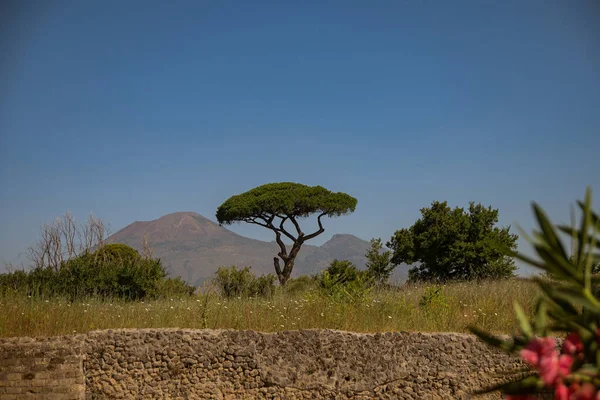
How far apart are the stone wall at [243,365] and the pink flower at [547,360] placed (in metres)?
7.18

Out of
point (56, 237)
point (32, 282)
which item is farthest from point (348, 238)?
point (32, 282)

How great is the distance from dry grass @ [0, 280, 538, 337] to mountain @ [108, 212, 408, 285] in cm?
6993

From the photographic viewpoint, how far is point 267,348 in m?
8.87

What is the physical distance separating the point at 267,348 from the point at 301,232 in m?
19.3

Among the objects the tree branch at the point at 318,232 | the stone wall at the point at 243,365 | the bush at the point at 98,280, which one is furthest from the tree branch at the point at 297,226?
the stone wall at the point at 243,365

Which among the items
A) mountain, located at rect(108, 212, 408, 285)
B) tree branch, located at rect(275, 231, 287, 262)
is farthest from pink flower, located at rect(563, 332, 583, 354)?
mountain, located at rect(108, 212, 408, 285)

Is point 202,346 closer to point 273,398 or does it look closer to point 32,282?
point 273,398

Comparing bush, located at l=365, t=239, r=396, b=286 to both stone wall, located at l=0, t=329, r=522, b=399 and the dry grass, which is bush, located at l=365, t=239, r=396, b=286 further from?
stone wall, located at l=0, t=329, r=522, b=399

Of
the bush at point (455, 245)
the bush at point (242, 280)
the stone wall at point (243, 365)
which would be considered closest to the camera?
the stone wall at point (243, 365)

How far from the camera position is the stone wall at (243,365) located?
877 centimetres

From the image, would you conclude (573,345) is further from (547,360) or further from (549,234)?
(549,234)

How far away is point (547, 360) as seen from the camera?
6.13ft

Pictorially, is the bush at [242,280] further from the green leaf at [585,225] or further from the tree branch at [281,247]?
the green leaf at [585,225]

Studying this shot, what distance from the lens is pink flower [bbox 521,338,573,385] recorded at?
1855 millimetres
